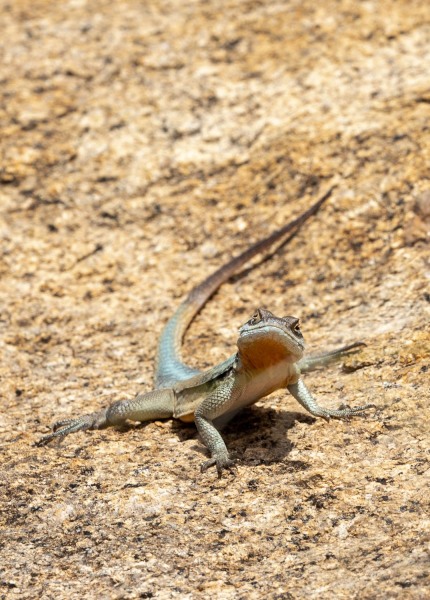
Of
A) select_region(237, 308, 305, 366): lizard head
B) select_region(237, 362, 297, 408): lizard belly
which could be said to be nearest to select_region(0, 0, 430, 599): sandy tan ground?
select_region(237, 362, 297, 408): lizard belly

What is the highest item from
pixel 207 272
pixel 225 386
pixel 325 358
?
pixel 225 386

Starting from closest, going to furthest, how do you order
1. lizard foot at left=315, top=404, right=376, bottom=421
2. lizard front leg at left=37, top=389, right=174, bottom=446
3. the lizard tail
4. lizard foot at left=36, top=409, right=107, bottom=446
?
1. lizard foot at left=315, top=404, right=376, bottom=421
2. lizard foot at left=36, top=409, right=107, bottom=446
3. lizard front leg at left=37, top=389, right=174, bottom=446
4. the lizard tail

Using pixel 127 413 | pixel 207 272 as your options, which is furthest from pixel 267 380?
pixel 207 272

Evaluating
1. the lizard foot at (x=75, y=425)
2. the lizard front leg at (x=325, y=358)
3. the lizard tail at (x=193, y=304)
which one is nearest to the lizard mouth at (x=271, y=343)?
the lizard front leg at (x=325, y=358)

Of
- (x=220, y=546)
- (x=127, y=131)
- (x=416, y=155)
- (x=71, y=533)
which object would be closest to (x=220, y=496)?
(x=220, y=546)

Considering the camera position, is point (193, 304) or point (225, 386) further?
point (193, 304)

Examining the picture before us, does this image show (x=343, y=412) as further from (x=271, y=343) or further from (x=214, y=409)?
(x=214, y=409)

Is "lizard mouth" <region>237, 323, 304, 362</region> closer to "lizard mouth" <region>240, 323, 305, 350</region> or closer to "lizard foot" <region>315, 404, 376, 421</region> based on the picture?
"lizard mouth" <region>240, 323, 305, 350</region>

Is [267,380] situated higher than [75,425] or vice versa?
[267,380]
